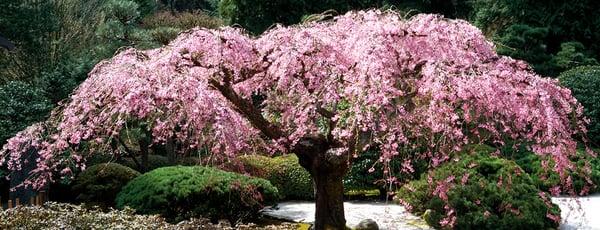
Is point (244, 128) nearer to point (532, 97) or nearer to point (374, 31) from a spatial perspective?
point (374, 31)

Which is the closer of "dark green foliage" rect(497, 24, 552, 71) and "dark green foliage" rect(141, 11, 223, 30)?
"dark green foliage" rect(497, 24, 552, 71)

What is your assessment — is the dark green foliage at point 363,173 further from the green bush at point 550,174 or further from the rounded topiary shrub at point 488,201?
the green bush at point 550,174

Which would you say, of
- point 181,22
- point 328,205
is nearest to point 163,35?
point 181,22

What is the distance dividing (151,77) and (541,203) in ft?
14.7

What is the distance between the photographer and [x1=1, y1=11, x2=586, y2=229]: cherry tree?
14.5 feet

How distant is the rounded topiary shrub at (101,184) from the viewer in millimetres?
7832

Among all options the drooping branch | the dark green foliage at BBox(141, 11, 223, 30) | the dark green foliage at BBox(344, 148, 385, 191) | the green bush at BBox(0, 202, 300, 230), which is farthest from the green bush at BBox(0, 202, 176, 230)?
the dark green foliage at BBox(141, 11, 223, 30)

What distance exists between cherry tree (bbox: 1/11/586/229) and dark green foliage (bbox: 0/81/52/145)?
3046 mm

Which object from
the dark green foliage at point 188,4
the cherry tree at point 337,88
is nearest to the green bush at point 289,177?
the cherry tree at point 337,88

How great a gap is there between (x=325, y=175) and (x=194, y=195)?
1715 mm

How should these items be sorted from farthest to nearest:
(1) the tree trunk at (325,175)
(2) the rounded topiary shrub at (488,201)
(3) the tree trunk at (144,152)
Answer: (3) the tree trunk at (144,152)
(2) the rounded topiary shrub at (488,201)
(1) the tree trunk at (325,175)

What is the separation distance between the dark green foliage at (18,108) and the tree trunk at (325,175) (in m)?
4.11

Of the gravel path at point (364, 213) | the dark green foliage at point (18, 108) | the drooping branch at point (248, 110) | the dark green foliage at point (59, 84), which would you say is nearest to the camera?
the drooping branch at point (248, 110)

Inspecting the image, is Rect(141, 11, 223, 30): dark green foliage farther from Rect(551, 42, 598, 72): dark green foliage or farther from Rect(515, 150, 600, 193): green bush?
Rect(515, 150, 600, 193): green bush
